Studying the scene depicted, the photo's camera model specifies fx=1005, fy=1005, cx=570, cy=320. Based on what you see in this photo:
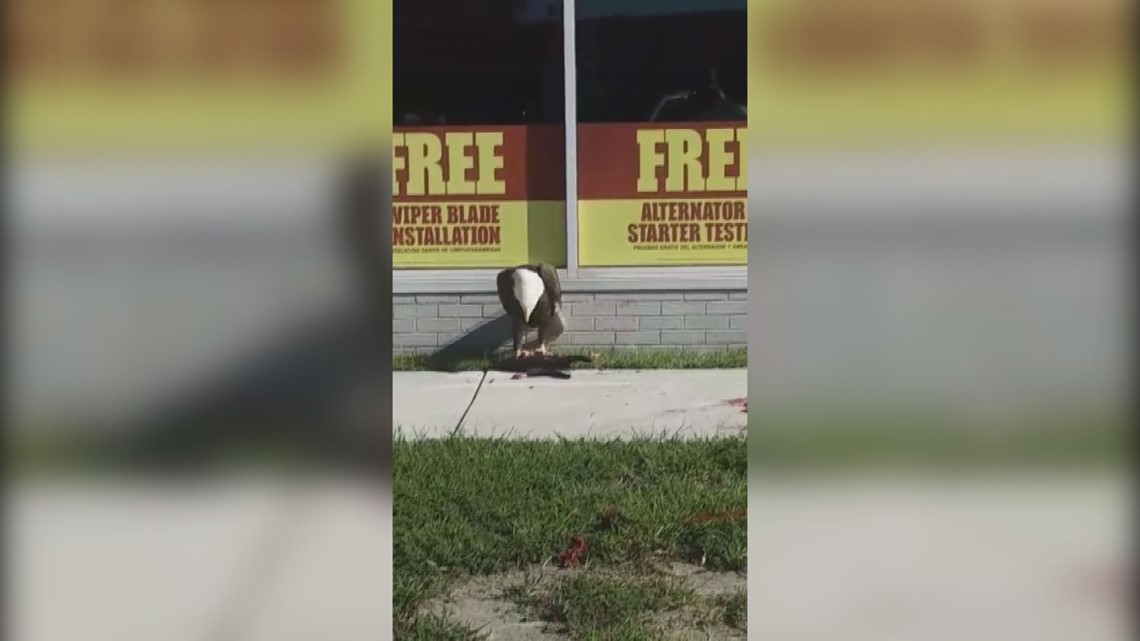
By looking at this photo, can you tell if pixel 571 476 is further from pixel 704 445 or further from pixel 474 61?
pixel 474 61

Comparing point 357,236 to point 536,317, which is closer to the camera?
point 357,236

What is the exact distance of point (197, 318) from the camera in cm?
268

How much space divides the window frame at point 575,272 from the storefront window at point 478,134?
22 millimetres

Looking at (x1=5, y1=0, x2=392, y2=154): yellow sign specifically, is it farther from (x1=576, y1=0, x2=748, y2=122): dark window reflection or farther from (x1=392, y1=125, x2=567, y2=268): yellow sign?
(x1=576, y1=0, x2=748, y2=122): dark window reflection

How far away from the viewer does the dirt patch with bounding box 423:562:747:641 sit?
2795 millimetres

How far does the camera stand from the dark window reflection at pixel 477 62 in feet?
8.82

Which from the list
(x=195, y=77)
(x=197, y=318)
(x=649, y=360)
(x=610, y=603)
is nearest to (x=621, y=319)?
(x=649, y=360)

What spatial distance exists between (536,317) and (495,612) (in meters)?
0.84

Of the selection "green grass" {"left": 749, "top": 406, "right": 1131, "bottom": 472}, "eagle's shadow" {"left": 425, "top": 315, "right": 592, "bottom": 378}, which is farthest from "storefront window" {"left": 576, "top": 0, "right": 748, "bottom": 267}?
"green grass" {"left": 749, "top": 406, "right": 1131, "bottom": 472}

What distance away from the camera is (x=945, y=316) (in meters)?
2.67

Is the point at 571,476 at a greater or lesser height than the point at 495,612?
greater

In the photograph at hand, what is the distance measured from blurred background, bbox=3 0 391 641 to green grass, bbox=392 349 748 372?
29 centimetres

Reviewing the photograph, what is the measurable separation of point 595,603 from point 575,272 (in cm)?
97

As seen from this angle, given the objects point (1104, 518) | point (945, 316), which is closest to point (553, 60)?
point (945, 316)
